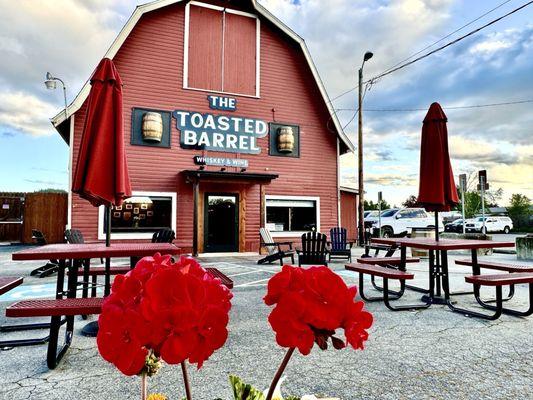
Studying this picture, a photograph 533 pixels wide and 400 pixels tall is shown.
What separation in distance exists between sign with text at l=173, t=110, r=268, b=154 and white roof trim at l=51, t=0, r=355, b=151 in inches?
107

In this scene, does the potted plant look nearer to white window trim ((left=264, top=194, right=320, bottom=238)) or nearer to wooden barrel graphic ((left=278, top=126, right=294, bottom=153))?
white window trim ((left=264, top=194, right=320, bottom=238))

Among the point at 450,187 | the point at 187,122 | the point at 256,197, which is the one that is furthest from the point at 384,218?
the point at 450,187

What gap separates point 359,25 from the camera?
12312 millimetres

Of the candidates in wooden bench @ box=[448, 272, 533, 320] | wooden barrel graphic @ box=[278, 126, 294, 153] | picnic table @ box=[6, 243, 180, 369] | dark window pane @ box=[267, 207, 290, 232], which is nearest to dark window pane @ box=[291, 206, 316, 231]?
dark window pane @ box=[267, 207, 290, 232]

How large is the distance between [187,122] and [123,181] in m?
8.99

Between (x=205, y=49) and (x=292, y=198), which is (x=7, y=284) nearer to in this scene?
(x=292, y=198)

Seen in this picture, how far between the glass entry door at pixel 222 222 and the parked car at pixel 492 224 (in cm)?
2510

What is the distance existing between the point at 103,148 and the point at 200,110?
9260 mm

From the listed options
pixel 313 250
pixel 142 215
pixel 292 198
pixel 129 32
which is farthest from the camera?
pixel 292 198

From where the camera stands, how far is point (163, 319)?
70 cm

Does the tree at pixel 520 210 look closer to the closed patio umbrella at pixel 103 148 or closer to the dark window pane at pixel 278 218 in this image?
the dark window pane at pixel 278 218

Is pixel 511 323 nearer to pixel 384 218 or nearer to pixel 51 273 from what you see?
pixel 51 273

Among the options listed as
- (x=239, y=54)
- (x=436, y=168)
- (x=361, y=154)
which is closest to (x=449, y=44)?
(x=361, y=154)

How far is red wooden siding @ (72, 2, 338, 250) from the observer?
39.4 ft
